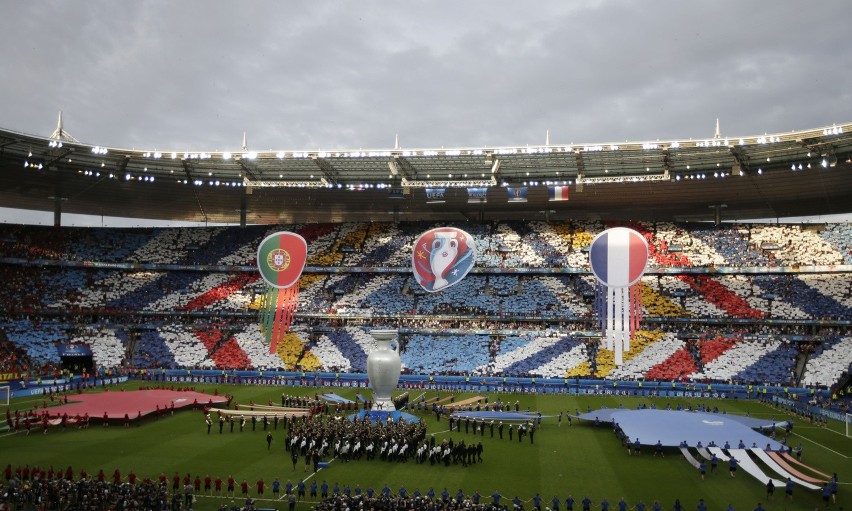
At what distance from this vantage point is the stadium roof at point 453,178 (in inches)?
1823

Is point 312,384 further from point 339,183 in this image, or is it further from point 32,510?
point 32,510

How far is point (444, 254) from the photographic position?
42969 millimetres

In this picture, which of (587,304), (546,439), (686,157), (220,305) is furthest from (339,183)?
(546,439)

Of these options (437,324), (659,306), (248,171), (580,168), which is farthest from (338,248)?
(659,306)

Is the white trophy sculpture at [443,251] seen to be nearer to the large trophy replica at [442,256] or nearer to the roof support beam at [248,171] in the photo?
the large trophy replica at [442,256]

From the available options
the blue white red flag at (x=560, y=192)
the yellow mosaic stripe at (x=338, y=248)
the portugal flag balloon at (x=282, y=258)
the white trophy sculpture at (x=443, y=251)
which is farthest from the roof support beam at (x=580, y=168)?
the yellow mosaic stripe at (x=338, y=248)

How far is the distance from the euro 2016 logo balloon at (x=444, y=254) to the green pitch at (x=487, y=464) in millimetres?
12118

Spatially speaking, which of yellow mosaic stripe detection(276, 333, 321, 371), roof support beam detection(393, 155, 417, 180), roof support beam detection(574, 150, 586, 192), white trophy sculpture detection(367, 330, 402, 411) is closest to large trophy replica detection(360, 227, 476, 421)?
roof support beam detection(393, 155, 417, 180)

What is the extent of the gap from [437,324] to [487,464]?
2988cm

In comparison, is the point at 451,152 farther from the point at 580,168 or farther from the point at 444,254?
the point at 580,168

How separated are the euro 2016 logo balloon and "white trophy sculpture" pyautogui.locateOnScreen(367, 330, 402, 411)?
12.1m

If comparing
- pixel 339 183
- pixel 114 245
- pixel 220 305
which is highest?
pixel 339 183

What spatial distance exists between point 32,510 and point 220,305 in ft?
132

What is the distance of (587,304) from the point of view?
183ft
